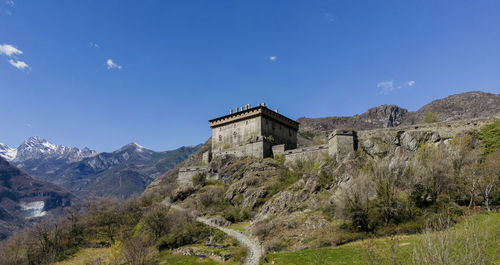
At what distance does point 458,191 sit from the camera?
1361 inches

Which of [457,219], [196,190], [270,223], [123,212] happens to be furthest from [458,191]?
[123,212]

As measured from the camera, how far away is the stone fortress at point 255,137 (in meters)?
55.9

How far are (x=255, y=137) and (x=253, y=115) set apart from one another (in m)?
4.41

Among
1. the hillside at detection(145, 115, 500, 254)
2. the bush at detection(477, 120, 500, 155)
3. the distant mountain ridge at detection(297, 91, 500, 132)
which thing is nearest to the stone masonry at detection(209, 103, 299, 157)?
the hillside at detection(145, 115, 500, 254)

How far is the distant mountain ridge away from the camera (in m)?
147

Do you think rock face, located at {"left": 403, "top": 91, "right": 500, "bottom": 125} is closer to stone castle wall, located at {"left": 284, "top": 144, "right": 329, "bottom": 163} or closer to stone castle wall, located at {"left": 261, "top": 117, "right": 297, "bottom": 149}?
stone castle wall, located at {"left": 261, "top": 117, "right": 297, "bottom": 149}

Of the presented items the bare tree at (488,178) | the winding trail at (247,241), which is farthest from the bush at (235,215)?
the bare tree at (488,178)

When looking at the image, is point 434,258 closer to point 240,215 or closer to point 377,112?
point 240,215

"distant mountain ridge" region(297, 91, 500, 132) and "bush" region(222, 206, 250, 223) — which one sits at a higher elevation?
"distant mountain ridge" region(297, 91, 500, 132)

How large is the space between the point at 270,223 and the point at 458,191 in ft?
64.7

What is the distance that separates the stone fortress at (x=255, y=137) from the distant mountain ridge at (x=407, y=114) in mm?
104958

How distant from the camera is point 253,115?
62312 millimetres

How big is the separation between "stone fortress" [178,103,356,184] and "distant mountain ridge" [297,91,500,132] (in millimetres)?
104958

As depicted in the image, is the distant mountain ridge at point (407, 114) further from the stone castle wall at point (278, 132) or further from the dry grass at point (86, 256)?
the dry grass at point (86, 256)
